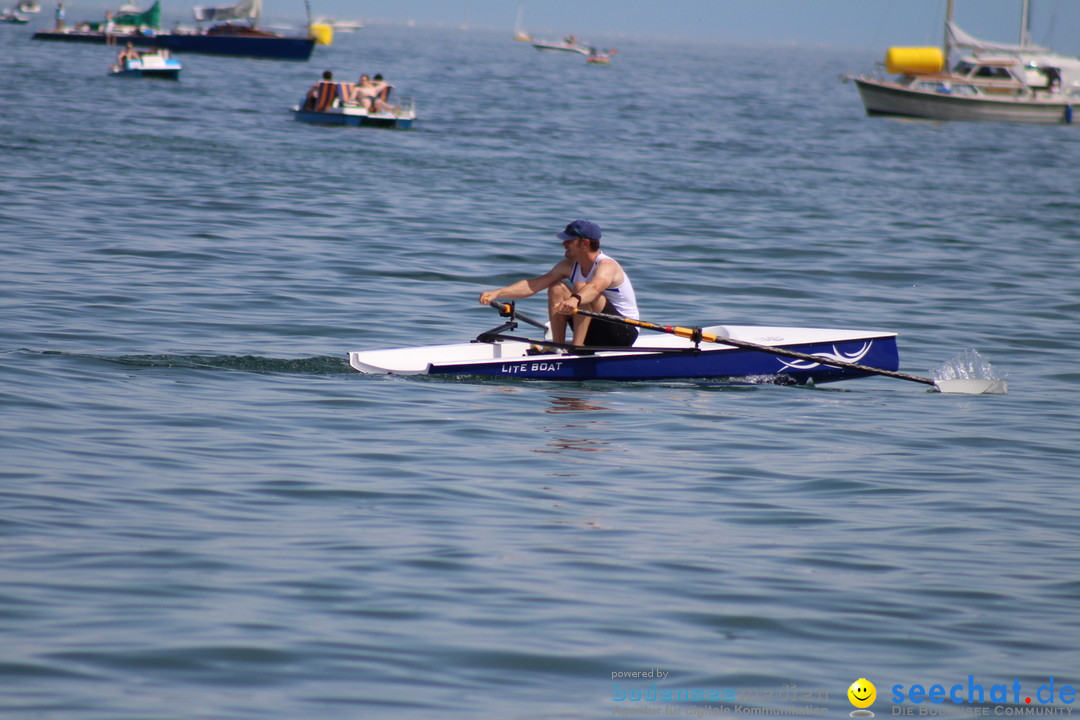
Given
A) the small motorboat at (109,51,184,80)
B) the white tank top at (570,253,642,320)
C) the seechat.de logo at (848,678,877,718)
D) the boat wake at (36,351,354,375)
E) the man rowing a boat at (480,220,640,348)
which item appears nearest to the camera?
the seechat.de logo at (848,678,877,718)

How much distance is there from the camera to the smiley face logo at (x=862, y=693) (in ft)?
16.5

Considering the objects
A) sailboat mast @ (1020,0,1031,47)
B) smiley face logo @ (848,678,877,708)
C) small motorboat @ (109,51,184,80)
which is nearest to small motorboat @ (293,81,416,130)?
small motorboat @ (109,51,184,80)

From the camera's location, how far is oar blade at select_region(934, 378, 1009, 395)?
1103 centimetres

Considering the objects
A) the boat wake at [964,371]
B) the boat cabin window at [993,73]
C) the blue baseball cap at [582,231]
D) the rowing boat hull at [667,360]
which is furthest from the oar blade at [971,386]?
the boat cabin window at [993,73]

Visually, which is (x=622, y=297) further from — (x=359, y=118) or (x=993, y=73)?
(x=993, y=73)

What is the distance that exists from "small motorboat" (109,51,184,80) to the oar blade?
4606 centimetres

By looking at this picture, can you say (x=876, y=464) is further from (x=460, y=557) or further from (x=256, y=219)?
(x=256, y=219)

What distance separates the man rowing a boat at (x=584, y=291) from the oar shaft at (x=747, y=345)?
0.12m

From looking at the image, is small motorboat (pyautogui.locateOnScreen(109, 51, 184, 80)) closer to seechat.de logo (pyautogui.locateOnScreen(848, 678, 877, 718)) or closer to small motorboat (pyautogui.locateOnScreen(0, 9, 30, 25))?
seechat.de logo (pyautogui.locateOnScreen(848, 678, 877, 718))

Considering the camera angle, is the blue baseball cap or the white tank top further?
the white tank top

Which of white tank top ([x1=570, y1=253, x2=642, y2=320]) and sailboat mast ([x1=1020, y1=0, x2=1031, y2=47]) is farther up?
sailboat mast ([x1=1020, y1=0, x2=1031, y2=47])

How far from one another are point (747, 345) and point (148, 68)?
45.5 m

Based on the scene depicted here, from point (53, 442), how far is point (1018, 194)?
24.1 meters

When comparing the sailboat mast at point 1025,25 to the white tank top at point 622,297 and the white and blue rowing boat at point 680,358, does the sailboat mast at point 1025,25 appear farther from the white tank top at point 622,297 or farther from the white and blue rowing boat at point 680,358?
the white tank top at point 622,297
